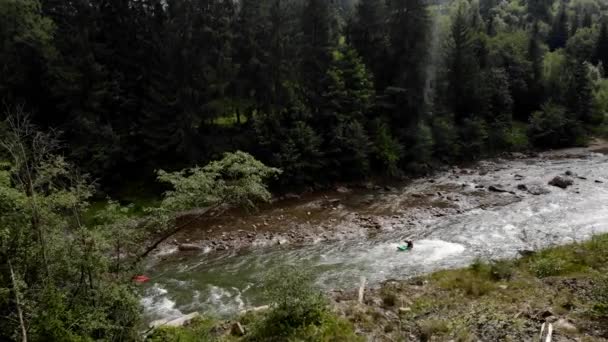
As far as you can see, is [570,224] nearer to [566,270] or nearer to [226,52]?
[566,270]

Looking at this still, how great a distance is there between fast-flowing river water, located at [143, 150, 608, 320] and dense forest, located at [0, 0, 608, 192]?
267 inches

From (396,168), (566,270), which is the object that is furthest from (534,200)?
(566,270)

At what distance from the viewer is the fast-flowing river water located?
15.7m

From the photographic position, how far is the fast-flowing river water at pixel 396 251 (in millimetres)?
15664

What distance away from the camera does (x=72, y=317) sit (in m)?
8.53

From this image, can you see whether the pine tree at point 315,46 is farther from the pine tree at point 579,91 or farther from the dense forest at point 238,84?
the pine tree at point 579,91

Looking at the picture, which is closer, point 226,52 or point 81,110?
point 81,110

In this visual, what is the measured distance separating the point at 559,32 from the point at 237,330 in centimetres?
9675

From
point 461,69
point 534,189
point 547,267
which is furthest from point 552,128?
point 547,267

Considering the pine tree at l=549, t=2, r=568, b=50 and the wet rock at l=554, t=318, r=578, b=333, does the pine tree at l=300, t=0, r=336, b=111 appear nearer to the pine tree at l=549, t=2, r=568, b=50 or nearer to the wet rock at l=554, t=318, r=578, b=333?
the wet rock at l=554, t=318, r=578, b=333

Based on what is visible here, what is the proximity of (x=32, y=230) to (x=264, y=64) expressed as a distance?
74.1 feet

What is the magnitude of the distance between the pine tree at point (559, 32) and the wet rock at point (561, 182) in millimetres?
69420

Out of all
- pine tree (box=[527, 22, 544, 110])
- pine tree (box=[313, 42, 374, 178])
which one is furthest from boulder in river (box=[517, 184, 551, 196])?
pine tree (box=[527, 22, 544, 110])

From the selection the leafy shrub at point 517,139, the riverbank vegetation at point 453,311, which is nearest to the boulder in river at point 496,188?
the riverbank vegetation at point 453,311
